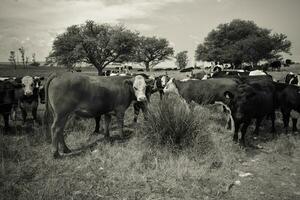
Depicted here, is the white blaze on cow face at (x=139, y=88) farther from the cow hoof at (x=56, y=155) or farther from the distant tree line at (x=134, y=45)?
the distant tree line at (x=134, y=45)

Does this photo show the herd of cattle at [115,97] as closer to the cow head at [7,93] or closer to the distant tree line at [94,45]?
the cow head at [7,93]

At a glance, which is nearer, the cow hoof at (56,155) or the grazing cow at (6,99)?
the cow hoof at (56,155)

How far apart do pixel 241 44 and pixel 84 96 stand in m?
43.3

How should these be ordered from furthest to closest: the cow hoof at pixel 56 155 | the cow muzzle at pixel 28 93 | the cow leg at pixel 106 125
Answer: the cow muzzle at pixel 28 93 → the cow leg at pixel 106 125 → the cow hoof at pixel 56 155

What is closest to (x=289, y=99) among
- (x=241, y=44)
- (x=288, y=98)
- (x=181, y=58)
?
(x=288, y=98)

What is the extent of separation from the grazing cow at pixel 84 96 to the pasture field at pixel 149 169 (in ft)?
2.42

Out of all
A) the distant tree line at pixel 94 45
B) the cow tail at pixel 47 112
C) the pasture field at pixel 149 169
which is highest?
the distant tree line at pixel 94 45

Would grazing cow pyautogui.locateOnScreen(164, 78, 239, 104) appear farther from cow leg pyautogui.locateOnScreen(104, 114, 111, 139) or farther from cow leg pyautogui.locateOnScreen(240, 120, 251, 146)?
cow leg pyautogui.locateOnScreen(104, 114, 111, 139)

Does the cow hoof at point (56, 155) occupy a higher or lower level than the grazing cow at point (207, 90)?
Answer: lower

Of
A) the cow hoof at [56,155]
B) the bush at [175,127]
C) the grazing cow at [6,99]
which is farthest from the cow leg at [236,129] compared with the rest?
the grazing cow at [6,99]

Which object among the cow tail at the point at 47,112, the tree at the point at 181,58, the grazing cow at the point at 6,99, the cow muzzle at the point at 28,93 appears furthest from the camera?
the tree at the point at 181,58

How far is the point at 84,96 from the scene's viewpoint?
20.0 feet

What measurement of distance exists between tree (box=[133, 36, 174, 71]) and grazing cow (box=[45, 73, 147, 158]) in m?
57.9

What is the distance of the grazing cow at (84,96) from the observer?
5.74 meters
